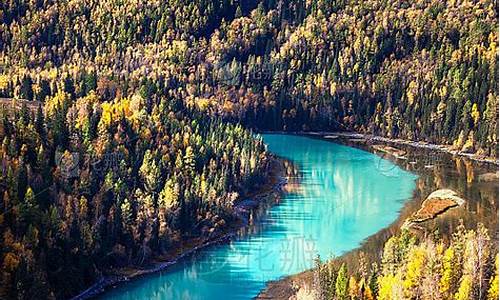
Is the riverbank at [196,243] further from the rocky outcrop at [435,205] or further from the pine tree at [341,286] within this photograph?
the pine tree at [341,286]

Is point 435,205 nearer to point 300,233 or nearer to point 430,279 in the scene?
point 300,233

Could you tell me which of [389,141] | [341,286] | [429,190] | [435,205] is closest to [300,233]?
[435,205]

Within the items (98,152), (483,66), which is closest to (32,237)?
(98,152)

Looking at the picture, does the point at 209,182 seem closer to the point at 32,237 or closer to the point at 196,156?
the point at 196,156

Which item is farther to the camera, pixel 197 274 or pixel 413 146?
pixel 413 146

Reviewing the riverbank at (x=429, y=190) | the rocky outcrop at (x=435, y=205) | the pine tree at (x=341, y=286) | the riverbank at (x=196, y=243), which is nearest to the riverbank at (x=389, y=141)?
the riverbank at (x=429, y=190)

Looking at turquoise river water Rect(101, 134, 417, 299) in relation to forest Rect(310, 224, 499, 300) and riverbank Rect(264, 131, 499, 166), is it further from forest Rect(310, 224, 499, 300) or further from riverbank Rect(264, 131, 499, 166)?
riverbank Rect(264, 131, 499, 166)
